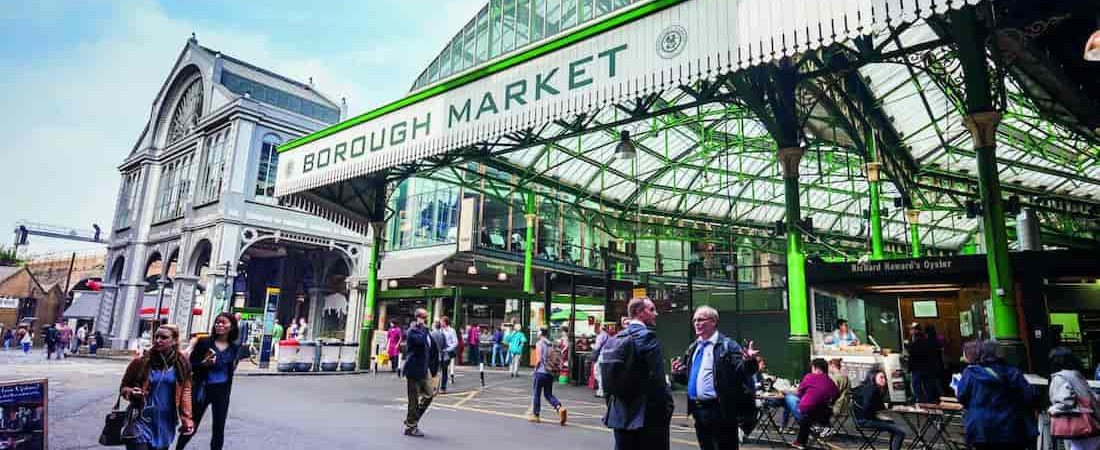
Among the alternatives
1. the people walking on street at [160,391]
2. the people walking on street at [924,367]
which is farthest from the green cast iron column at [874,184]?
the people walking on street at [160,391]

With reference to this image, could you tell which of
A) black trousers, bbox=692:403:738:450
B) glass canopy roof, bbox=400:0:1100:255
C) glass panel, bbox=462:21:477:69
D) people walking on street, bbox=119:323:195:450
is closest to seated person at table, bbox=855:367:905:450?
black trousers, bbox=692:403:738:450

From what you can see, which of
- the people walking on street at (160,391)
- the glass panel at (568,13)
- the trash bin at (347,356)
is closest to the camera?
Answer: the people walking on street at (160,391)

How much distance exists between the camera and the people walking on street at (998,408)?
4.95 m

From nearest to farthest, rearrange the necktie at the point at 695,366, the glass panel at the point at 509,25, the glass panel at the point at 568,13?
1. the necktie at the point at 695,366
2. the glass panel at the point at 568,13
3. the glass panel at the point at 509,25

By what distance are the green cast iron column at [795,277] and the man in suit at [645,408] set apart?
735cm

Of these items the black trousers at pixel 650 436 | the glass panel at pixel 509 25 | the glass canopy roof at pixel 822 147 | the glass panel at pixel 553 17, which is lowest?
the black trousers at pixel 650 436

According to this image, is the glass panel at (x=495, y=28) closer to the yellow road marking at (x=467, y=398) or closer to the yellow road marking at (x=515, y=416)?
the yellow road marking at (x=467, y=398)

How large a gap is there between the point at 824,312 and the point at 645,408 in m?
10.4

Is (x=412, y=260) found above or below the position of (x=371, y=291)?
above

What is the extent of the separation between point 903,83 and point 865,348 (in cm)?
759

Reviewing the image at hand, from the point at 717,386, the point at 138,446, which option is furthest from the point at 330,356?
the point at 717,386

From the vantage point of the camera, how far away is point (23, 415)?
16.7ft

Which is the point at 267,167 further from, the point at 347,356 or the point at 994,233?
the point at 994,233

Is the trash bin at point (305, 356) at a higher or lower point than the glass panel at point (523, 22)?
lower
